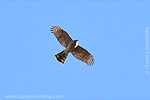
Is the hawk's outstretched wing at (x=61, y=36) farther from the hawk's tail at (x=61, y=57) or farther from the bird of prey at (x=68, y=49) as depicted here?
the hawk's tail at (x=61, y=57)

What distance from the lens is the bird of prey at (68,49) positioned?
2583cm

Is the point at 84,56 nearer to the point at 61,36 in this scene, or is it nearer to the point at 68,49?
the point at 68,49

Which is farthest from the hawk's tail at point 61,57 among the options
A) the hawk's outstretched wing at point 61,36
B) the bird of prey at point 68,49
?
the hawk's outstretched wing at point 61,36

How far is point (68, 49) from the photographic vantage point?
2584 cm

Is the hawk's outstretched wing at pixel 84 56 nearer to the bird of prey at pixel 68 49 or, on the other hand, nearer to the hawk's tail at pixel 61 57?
the bird of prey at pixel 68 49

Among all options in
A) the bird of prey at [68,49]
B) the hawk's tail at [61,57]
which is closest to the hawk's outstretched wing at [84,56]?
the bird of prey at [68,49]

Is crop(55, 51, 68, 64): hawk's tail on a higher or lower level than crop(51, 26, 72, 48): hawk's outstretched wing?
lower

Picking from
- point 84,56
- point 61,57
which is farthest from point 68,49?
point 84,56

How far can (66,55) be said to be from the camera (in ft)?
86.0

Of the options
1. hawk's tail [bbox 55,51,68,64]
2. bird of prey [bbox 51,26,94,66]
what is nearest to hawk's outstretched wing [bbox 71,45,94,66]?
bird of prey [bbox 51,26,94,66]

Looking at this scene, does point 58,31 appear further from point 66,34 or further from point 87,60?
point 87,60

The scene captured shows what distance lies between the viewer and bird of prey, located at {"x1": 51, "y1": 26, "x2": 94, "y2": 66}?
25.8 metres

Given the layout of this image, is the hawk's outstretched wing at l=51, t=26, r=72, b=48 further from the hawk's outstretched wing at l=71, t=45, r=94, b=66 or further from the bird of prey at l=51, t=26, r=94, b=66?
the hawk's outstretched wing at l=71, t=45, r=94, b=66

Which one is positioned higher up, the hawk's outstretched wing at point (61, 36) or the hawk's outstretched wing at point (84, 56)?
the hawk's outstretched wing at point (61, 36)
